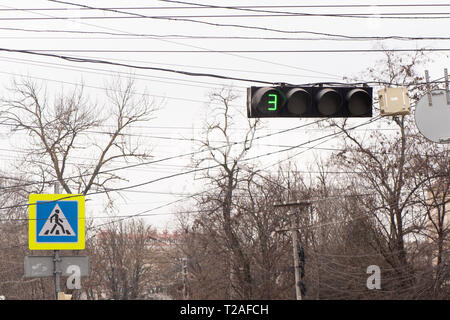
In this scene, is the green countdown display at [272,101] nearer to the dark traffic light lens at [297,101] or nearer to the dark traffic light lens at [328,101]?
the dark traffic light lens at [297,101]

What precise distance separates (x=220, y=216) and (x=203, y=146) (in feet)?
16.1

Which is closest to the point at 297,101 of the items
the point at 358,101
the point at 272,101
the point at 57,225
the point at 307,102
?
the point at 307,102

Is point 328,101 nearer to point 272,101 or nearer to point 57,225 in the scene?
point 272,101

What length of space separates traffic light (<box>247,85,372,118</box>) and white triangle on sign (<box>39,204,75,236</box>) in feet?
30.4

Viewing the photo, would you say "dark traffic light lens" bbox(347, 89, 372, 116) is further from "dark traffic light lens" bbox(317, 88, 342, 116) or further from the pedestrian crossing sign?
the pedestrian crossing sign

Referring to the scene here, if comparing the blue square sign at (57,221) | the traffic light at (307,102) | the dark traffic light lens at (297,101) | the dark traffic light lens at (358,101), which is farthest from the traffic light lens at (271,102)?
the blue square sign at (57,221)

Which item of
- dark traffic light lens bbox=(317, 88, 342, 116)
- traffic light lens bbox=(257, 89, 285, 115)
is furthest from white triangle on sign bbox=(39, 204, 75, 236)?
dark traffic light lens bbox=(317, 88, 342, 116)

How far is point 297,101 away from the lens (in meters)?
9.57

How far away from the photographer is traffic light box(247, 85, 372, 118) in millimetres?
9453

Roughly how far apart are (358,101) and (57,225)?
10.3 m

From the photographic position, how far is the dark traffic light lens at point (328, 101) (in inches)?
380

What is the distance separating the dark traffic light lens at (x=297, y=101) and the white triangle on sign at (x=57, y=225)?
374 inches

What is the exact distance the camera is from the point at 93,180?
32688 millimetres
